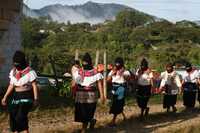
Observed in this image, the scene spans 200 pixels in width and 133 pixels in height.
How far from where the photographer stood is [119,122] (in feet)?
48.1

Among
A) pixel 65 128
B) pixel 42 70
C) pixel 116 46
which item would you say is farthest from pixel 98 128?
pixel 116 46

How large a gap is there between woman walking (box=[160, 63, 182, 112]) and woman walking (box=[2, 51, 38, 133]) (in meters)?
7.54

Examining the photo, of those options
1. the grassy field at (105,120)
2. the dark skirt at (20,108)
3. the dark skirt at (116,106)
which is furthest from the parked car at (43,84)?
the dark skirt at (20,108)

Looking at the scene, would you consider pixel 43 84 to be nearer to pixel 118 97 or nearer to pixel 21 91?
pixel 118 97

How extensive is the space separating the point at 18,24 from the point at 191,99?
7058 mm

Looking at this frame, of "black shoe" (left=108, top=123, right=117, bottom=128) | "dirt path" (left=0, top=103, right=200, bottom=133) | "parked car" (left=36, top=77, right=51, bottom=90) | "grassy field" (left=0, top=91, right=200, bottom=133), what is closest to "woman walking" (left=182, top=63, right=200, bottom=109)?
"grassy field" (left=0, top=91, right=200, bottom=133)

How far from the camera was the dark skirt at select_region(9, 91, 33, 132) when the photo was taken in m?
10.1

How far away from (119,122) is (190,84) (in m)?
4.56

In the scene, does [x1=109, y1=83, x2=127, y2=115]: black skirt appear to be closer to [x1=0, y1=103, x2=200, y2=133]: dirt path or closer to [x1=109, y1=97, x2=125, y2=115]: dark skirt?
[x1=109, y1=97, x2=125, y2=115]: dark skirt

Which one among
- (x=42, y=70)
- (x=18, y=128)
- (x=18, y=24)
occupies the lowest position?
(x=42, y=70)

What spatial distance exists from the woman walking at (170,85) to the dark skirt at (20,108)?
7.55m

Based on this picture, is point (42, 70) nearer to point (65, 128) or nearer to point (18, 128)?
point (65, 128)

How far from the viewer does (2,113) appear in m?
14.5

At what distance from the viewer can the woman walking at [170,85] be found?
17.0 meters
